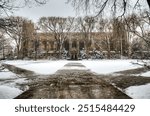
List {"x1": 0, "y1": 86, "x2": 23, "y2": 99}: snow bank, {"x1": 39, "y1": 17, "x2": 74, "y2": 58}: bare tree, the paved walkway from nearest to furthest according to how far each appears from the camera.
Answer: the paved walkway → {"x1": 0, "y1": 86, "x2": 23, "y2": 99}: snow bank → {"x1": 39, "y1": 17, "x2": 74, "y2": 58}: bare tree

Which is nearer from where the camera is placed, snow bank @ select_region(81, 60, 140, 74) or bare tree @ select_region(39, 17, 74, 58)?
snow bank @ select_region(81, 60, 140, 74)

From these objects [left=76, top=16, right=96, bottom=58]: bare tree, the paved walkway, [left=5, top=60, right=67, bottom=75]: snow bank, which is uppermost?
[left=76, top=16, right=96, bottom=58]: bare tree

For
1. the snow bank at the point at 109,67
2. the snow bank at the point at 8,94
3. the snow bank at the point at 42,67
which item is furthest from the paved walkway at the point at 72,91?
the snow bank at the point at 42,67

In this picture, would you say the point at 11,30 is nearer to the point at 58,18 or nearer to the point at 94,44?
the point at 58,18

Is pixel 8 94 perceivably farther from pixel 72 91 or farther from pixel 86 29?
pixel 86 29

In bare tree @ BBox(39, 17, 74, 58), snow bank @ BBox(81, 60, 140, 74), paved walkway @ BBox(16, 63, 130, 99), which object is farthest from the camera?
bare tree @ BBox(39, 17, 74, 58)

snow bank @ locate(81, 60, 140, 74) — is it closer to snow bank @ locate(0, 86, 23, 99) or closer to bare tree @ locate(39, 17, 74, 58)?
snow bank @ locate(0, 86, 23, 99)

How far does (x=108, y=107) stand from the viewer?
8008mm

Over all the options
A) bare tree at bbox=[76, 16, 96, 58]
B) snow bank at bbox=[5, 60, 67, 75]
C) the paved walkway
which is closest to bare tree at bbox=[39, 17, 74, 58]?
bare tree at bbox=[76, 16, 96, 58]

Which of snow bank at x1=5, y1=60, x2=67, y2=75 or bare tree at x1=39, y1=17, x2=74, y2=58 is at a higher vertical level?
bare tree at x1=39, y1=17, x2=74, y2=58

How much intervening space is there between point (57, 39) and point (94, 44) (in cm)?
1205

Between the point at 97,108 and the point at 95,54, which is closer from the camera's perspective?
the point at 97,108

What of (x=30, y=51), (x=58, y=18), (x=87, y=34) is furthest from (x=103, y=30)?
(x=30, y=51)

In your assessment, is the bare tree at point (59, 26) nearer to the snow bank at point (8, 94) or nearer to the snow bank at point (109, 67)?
the snow bank at point (109, 67)
